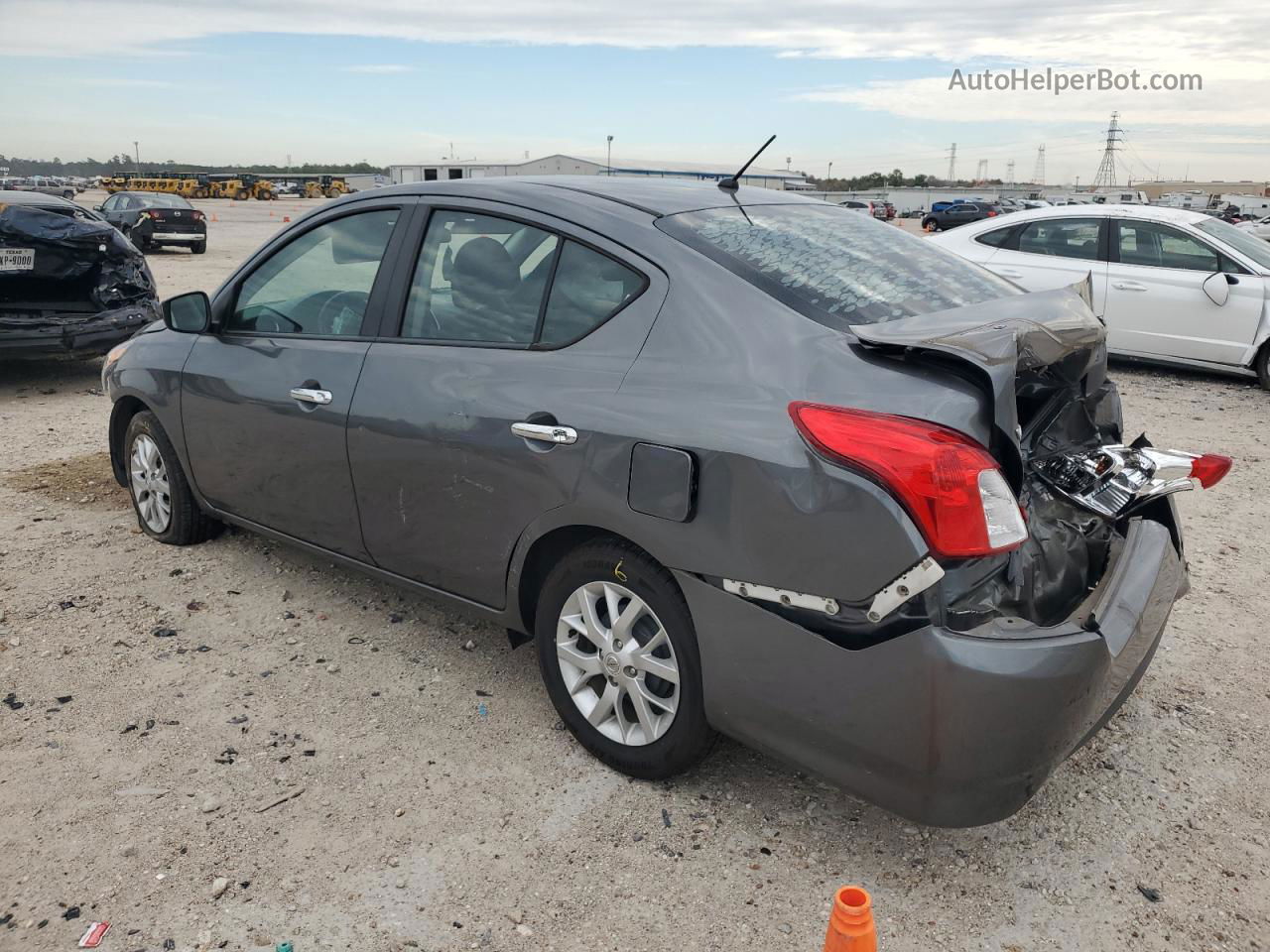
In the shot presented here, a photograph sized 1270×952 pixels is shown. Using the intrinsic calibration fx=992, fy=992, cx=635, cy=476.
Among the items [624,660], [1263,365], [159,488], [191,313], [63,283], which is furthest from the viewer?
[1263,365]

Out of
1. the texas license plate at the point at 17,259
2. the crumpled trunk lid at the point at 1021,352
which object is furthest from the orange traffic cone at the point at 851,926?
the texas license plate at the point at 17,259

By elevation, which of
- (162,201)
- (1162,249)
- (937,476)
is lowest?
(937,476)

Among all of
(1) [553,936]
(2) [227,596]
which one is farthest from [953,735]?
(2) [227,596]

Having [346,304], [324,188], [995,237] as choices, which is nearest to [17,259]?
[346,304]

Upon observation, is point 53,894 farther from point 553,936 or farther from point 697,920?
point 697,920

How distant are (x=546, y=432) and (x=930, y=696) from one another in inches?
50.5

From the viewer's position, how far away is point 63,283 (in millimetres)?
8398

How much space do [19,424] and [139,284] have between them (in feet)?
6.42

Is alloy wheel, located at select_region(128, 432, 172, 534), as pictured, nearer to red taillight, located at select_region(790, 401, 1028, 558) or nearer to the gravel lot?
the gravel lot

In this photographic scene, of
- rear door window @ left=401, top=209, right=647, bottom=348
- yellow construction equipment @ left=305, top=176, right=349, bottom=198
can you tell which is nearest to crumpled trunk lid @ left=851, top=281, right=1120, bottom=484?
rear door window @ left=401, top=209, right=647, bottom=348

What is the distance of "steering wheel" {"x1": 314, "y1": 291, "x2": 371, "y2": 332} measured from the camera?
11.8 feet

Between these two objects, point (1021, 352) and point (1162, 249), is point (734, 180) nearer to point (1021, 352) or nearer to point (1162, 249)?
point (1021, 352)

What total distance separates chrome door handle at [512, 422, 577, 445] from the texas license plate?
6.95 meters

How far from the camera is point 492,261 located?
10.7ft
